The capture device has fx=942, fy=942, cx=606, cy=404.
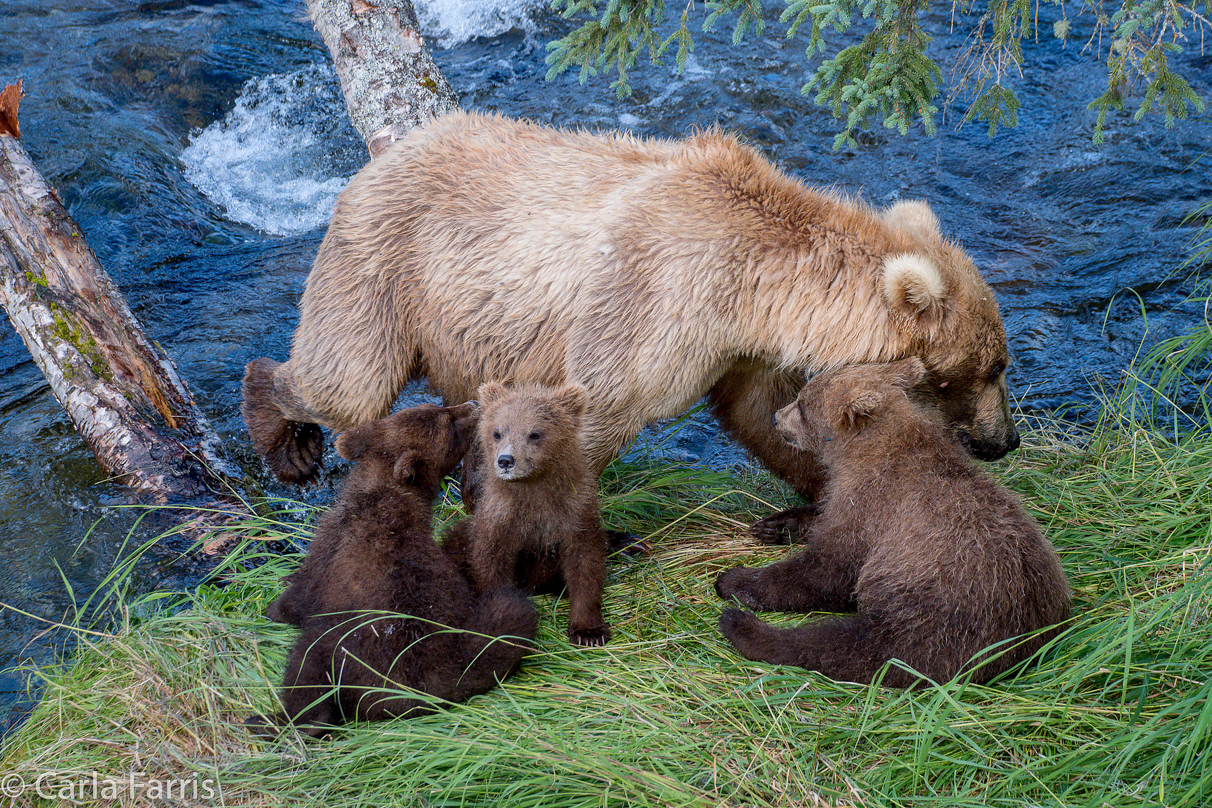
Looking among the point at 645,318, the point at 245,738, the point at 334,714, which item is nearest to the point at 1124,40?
the point at 645,318

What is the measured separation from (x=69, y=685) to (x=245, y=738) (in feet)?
3.51

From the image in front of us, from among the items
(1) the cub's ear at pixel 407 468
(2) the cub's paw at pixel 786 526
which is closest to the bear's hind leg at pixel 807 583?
(2) the cub's paw at pixel 786 526

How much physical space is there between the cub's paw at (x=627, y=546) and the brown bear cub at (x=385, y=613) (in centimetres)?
91

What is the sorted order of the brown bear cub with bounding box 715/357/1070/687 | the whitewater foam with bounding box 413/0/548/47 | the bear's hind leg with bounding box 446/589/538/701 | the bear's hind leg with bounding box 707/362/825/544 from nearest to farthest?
the brown bear cub with bounding box 715/357/1070/687 < the bear's hind leg with bounding box 446/589/538/701 < the bear's hind leg with bounding box 707/362/825/544 < the whitewater foam with bounding box 413/0/548/47

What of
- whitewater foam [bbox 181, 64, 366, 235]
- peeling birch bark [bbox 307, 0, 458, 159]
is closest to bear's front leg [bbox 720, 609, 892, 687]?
peeling birch bark [bbox 307, 0, 458, 159]

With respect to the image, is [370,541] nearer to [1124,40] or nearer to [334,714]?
[334,714]

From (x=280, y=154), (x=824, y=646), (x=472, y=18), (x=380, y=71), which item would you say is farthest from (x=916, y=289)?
(x=472, y=18)

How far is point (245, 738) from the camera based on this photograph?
3.61m

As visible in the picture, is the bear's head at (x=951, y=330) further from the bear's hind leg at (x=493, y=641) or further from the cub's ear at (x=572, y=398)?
the bear's hind leg at (x=493, y=641)

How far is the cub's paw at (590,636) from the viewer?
4000mm

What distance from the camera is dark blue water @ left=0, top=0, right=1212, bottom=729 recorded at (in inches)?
256

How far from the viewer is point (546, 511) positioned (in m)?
4.05

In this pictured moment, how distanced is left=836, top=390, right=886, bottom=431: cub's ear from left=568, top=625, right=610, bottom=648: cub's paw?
1353 mm

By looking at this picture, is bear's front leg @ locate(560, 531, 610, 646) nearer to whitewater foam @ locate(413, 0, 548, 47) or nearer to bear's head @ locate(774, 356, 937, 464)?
bear's head @ locate(774, 356, 937, 464)
